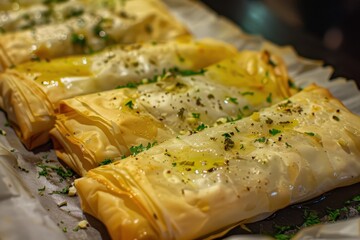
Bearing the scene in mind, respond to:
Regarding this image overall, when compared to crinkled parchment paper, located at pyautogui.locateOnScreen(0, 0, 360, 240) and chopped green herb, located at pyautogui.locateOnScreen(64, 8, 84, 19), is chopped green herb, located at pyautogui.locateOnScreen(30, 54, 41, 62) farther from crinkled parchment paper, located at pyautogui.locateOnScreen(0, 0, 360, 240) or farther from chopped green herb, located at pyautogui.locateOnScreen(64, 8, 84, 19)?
chopped green herb, located at pyautogui.locateOnScreen(64, 8, 84, 19)

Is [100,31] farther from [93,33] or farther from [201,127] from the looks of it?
[201,127]

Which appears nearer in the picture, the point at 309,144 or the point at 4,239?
the point at 4,239

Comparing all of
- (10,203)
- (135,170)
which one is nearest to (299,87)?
(135,170)

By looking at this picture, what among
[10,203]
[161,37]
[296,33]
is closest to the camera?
[10,203]

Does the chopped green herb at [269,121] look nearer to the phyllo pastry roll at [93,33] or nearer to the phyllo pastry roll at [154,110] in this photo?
the phyllo pastry roll at [154,110]

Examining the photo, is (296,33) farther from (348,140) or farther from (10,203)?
(10,203)

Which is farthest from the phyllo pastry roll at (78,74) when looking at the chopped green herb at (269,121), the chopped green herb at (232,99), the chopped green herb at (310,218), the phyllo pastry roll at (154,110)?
the chopped green herb at (310,218)

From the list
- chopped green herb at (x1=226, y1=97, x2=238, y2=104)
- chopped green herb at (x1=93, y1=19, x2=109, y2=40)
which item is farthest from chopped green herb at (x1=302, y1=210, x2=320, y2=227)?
chopped green herb at (x1=93, y1=19, x2=109, y2=40)
